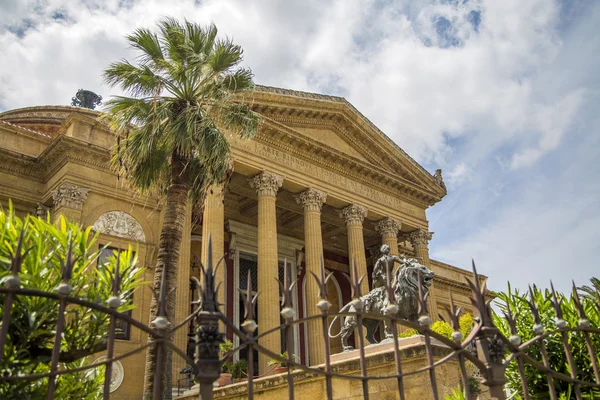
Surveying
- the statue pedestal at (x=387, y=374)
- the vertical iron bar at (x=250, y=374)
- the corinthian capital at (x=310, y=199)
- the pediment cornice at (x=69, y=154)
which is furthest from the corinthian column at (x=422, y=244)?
the vertical iron bar at (x=250, y=374)

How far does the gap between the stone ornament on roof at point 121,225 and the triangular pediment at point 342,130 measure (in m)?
6.24

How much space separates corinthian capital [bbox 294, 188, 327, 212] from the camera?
23.1 m

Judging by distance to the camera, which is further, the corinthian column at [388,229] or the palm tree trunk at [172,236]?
the corinthian column at [388,229]

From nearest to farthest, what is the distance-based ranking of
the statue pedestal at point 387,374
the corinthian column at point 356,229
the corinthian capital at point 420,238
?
the statue pedestal at point 387,374 < the corinthian column at point 356,229 < the corinthian capital at point 420,238

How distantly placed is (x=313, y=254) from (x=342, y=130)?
22.3ft

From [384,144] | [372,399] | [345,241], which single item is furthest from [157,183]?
[345,241]

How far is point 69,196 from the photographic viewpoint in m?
18.8

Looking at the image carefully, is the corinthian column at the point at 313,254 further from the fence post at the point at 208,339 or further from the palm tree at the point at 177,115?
the fence post at the point at 208,339

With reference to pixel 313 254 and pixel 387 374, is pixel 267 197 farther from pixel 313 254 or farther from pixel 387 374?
pixel 387 374

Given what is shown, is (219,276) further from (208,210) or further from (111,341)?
(111,341)

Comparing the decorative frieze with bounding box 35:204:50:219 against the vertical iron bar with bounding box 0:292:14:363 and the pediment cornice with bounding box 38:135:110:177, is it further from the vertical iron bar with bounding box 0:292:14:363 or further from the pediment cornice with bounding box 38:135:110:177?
the vertical iron bar with bounding box 0:292:14:363

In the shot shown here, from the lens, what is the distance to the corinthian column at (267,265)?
19.3 m

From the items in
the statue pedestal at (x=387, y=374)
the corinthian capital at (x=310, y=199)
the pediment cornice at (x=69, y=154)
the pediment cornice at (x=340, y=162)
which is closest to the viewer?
the statue pedestal at (x=387, y=374)

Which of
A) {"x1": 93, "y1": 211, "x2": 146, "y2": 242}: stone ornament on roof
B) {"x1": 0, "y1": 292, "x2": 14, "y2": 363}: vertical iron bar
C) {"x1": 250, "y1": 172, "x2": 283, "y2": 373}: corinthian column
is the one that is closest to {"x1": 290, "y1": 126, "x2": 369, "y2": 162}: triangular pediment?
{"x1": 250, "y1": 172, "x2": 283, "y2": 373}: corinthian column
